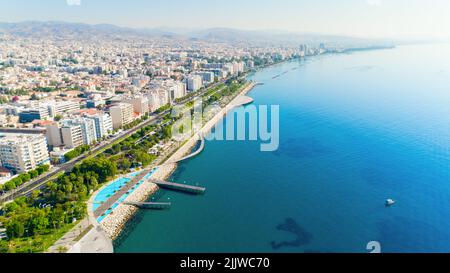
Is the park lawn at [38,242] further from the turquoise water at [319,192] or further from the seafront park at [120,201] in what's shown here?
the turquoise water at [319,192]

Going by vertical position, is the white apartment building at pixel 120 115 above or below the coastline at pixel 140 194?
above

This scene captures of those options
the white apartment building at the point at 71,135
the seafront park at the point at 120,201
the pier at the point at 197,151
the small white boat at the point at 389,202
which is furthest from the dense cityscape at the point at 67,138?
the small white boat at the point at 389,202

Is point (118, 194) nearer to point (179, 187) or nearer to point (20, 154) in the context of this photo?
point (179, 187)

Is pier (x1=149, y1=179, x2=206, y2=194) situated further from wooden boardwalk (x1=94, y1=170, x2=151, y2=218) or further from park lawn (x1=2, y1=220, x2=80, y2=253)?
park lawn (x1=2, y1=220, x2=80, y2=253)

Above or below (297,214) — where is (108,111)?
above

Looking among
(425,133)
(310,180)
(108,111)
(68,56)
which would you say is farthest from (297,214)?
(68,56)

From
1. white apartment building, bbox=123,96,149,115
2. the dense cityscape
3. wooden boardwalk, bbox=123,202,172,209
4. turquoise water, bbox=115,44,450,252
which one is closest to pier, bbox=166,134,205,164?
turquoise water, bbox=115,44,450,252

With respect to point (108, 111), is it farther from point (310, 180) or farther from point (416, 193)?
point (416, 193)
